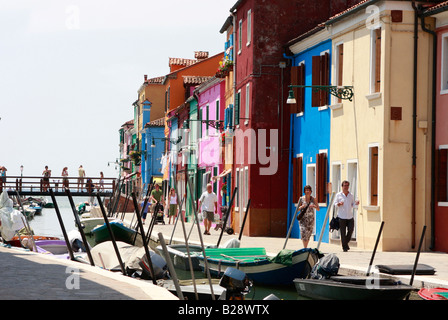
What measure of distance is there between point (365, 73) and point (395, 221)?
4013 mm

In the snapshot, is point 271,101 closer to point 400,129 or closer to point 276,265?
point 400,129

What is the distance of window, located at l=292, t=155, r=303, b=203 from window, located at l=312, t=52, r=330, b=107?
2631 millimetres

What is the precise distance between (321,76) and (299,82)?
1868 millimetres

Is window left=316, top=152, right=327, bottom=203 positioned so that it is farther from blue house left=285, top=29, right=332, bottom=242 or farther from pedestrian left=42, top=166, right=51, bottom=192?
pedestrian left=42, top=166, right=51, bottom=192

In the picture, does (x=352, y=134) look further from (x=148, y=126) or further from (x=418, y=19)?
(x=148, y=126)

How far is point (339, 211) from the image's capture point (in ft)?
73.8

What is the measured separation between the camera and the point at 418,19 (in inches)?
919

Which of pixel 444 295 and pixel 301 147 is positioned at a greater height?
pixel 301 147

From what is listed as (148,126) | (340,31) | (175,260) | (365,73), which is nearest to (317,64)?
(340,31)

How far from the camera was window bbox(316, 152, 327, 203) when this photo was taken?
27750 mm

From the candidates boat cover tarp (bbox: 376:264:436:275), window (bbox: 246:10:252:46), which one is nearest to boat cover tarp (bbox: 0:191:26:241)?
window (bbox: 246:10:252:46)

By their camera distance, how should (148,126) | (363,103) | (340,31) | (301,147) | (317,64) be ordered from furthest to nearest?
(148,126), (301,147), (317,64), (340,31), (363,103)

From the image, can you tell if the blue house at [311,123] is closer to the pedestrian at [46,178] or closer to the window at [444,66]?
the window at [444,66]

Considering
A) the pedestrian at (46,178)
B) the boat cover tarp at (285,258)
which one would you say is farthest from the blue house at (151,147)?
the boat cover tarp at (285,258)
